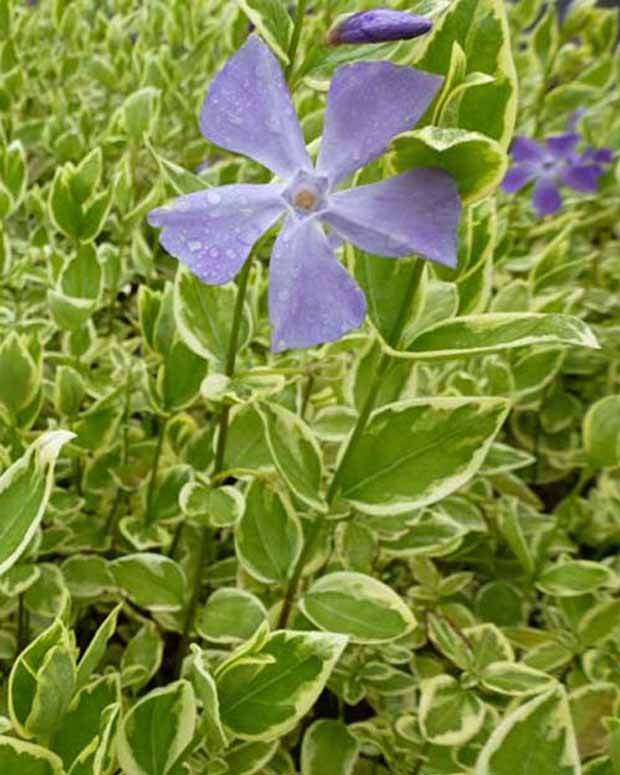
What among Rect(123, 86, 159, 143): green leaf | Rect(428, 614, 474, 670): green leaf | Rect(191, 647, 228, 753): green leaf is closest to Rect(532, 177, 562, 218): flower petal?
Rect(123, 86, 159, 143): green leaf

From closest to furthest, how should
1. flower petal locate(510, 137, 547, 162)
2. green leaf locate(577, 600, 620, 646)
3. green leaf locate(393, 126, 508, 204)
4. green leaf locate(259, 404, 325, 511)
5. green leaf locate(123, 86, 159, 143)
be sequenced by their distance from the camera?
green leaf locate(393, 126, 508, 204) < green leaf locate(259, 404, 325, 511) < green leaf locate(577, 600, 620, 646) < green leaf locate(123, 86, 159, 143) < flower petal locate(510, 137, 547, 162)

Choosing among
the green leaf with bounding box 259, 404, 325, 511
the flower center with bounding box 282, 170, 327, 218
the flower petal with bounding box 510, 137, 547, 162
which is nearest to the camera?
the flower center with bounding box 282, 170, 327, 218

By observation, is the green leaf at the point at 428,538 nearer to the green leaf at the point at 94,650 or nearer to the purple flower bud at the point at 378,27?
the green leaf at the point at 94,650

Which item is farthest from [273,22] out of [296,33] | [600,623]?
[600,623]

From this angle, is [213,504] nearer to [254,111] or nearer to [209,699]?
[209,699]

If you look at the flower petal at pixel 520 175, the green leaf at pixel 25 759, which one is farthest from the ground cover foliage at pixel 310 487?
the flower petal at pixel 520 175

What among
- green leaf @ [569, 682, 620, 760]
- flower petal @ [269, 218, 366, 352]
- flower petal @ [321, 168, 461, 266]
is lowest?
green leaf @ [569, 682, 620, 760]

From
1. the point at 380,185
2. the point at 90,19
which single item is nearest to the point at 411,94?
the point at 380,185

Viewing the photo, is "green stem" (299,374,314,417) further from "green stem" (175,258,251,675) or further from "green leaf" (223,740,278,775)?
"green leaf" (223,740,278,775)
